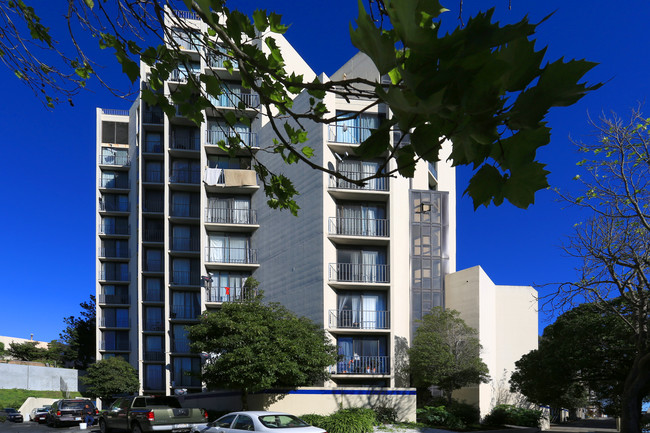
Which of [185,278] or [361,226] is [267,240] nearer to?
[361,226]

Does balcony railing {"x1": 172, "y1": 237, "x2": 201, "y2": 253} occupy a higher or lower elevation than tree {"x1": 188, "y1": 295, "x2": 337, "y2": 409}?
A: higher

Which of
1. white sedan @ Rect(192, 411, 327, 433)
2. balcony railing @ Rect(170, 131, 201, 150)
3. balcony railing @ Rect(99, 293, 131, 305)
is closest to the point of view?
white sedan @ Rect(192, 411, 327, 433)

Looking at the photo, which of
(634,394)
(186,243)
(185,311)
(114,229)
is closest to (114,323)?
(114,229)

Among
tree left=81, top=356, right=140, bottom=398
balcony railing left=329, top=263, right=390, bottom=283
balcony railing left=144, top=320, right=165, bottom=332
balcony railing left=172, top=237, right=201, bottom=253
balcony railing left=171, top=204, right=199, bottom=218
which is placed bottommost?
tree left=81, top=356, right=140, bottom=398

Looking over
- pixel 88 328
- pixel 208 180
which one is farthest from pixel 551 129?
pixel 88 328

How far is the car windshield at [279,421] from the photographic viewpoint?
14.7 metres

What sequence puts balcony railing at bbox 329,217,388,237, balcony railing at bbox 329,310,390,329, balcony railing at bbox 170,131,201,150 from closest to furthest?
balcony railing at bbox 329,310,390,329 < balcony railing at bbox 329,217,388,237 < balcony railing at bbox 170,131,201,150

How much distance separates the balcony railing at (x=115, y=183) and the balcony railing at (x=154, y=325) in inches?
484

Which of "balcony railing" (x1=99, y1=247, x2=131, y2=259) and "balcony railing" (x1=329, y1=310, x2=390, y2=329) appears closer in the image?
"balcony railing" (x1=329, y1=310, x2=390, y2=329)

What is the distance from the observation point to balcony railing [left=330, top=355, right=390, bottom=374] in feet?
94.5

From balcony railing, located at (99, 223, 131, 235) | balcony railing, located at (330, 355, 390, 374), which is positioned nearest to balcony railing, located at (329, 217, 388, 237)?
balcony railing, located at (330, 355, 390, 374)

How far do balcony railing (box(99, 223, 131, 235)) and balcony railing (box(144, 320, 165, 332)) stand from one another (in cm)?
912

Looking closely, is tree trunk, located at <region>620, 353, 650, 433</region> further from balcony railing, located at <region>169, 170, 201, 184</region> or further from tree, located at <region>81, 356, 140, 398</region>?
tree, located at <region>81, 356, 140, 398</region>

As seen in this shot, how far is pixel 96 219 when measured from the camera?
4988cm
